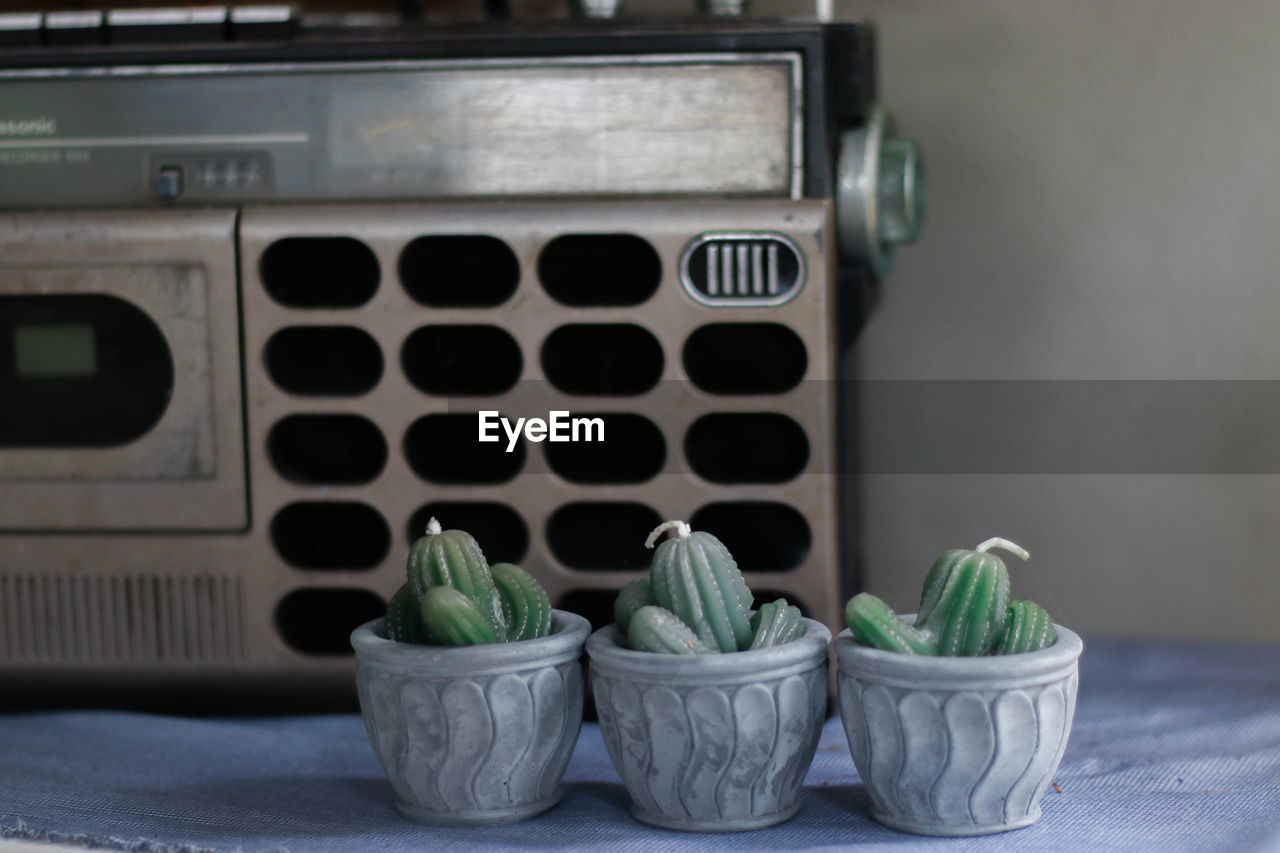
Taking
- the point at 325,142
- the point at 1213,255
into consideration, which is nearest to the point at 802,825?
the point at 325,142

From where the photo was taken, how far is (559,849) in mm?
614

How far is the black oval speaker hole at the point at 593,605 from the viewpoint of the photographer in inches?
33.1

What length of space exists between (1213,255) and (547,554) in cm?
61

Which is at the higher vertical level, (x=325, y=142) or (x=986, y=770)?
(x=325, y=142)

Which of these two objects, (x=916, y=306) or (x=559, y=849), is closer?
(x=559, y=849)

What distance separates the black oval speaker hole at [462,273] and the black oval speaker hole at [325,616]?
212mm

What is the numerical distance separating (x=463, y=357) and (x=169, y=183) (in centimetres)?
22

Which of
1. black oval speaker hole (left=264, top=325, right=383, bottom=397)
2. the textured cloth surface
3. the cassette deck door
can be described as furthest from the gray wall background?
the cassette deck door

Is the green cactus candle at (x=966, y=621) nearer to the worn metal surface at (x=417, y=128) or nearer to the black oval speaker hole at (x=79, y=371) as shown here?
the worn metal surface at (x=417, y=128)

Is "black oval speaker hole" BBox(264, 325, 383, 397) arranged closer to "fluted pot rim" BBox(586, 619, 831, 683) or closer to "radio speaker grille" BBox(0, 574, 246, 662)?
"radio speaker grille" BBox(0, 574, 246, 662)

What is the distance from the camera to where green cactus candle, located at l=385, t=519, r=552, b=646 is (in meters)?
0.63

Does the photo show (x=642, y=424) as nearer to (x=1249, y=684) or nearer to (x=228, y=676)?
(x=228, y=676)

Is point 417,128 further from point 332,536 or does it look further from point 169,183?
point 332,536

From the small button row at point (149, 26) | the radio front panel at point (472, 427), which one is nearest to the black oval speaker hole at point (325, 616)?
the radio front panel at point (472, 427)
